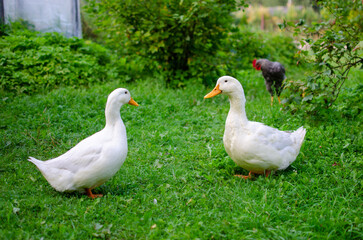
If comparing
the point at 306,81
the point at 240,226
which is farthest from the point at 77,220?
the point at 306,81

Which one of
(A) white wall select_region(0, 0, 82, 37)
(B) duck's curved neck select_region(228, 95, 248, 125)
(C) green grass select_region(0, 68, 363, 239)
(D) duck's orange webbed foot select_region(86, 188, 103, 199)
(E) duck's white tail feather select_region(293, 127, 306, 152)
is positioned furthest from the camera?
(A) white wall select_region(0, 0, 82, 37)

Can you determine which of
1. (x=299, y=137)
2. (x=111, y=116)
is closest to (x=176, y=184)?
(x=111, y=116)

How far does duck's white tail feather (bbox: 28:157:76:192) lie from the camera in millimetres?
2957

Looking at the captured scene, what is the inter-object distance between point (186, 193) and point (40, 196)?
1337 millimetres

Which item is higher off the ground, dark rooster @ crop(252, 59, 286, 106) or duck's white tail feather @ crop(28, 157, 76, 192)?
dark rooster @ crop(252, 59, 286, 106)

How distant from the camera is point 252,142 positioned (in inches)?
128

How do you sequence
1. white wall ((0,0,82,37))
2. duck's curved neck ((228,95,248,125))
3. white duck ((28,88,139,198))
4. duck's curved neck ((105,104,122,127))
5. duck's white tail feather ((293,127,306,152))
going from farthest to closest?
white wall ((0,0,82,37)) → duck's white tail feather ((293,127,306,152)) → duck's curved neck ((228,95,248,125)) → duck's curved neck ((105,104,122,127)) → white duck ((28,88,139,198))

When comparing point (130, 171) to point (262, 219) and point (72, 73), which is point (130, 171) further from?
point (72, 73)

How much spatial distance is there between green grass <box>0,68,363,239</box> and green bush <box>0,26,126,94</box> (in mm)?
972

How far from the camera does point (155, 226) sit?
2592mm

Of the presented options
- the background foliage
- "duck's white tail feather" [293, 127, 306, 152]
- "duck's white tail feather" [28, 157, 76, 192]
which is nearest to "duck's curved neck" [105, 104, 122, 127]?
"duck's white tail feather" [28, 157, 76, 192]

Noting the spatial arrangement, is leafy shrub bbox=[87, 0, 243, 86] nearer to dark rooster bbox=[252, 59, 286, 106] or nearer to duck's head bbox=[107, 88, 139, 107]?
dark rooster bbox=[252, 59, 286, 106]

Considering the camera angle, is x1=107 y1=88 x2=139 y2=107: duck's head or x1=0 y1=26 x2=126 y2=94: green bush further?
x1=0 y1=26 x2=126 y2=94: green bush

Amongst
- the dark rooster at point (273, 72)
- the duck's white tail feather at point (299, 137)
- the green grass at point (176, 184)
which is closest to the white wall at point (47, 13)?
the green grass at point (176, 184)
